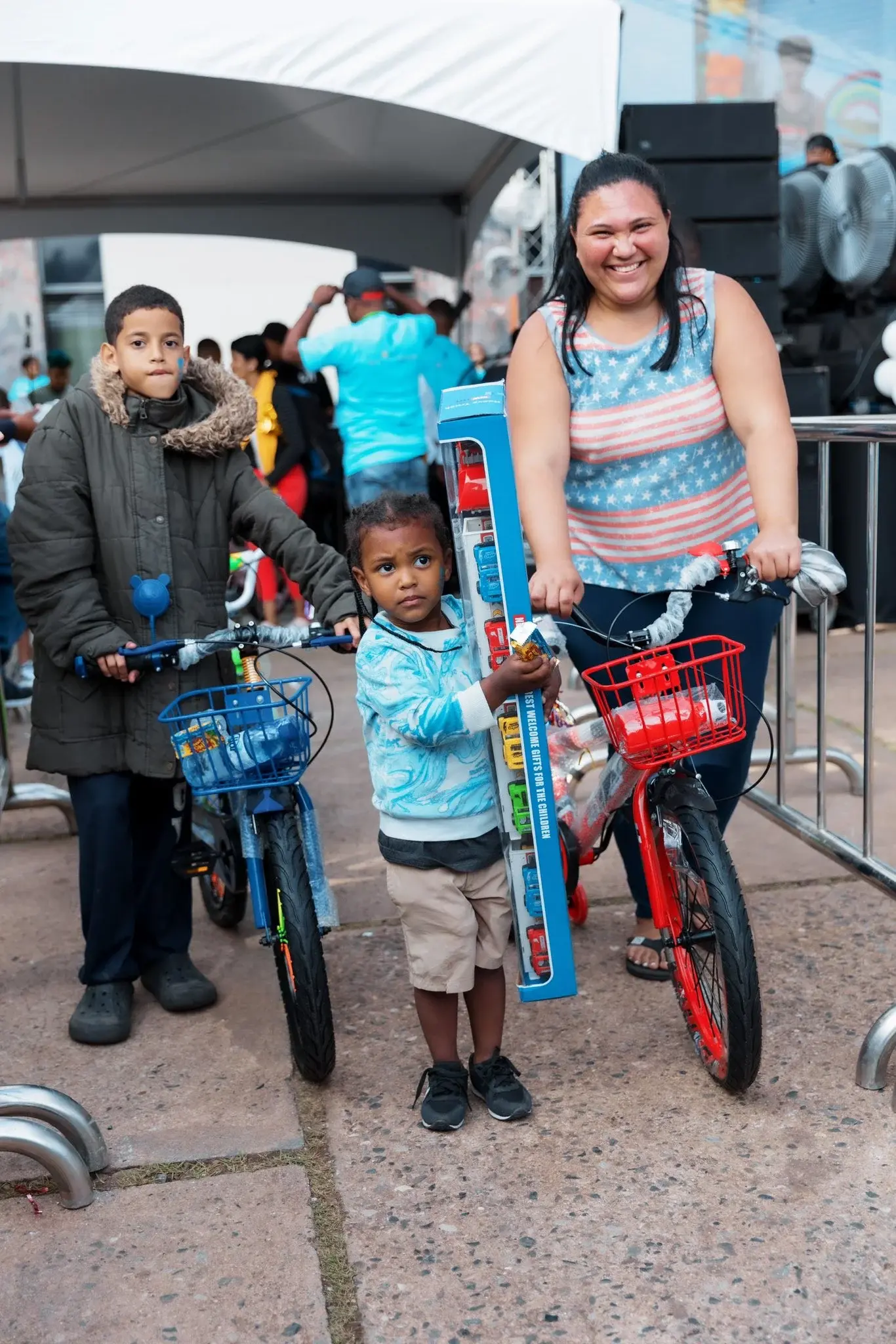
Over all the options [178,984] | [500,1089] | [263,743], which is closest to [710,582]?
[263,743]

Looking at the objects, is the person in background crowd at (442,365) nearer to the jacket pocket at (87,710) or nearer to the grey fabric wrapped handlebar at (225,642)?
the jacket pocket at (87,710)

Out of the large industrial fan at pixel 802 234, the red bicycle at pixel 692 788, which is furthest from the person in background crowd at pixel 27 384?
the red bicycle at pixel 692 788

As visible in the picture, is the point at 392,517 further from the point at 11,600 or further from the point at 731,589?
the point at 11,600

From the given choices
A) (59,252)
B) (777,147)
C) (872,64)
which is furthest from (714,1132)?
(59,252)

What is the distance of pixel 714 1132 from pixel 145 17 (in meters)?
4.50

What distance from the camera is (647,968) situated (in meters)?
3.43

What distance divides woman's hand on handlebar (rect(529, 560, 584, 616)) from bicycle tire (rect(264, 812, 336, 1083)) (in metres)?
0.74

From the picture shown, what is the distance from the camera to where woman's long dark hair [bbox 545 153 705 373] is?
2867 mm

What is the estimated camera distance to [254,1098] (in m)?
2.93

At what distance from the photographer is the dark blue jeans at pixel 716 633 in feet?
10.2

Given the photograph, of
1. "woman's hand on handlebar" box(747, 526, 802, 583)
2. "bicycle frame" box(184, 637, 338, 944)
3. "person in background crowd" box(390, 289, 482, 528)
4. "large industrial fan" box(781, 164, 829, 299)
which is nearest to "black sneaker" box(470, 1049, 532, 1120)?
"bicycle frame" box(184, 637, 338, 944)

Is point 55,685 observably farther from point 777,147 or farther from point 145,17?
point 777,147

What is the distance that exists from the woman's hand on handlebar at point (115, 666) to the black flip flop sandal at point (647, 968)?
139 centimetres

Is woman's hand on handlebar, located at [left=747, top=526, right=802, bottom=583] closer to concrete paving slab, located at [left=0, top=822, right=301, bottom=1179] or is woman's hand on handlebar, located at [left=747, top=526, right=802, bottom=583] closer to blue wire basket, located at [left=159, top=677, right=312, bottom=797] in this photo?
blue wire basket, located at [left=159, top=677, right=312, bottom=797]
